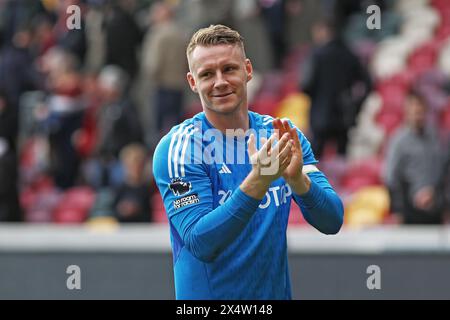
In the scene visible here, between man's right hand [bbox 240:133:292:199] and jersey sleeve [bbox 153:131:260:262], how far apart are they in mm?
42

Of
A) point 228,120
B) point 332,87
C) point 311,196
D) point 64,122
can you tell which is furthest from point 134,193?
Answer: point 311,196

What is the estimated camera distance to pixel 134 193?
11.3m

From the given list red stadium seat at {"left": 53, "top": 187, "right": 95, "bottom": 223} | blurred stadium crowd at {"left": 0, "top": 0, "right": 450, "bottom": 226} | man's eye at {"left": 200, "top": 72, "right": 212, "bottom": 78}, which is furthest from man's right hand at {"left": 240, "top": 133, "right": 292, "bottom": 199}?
red stadium seat at {"left": 53, "top": 187, "right": 95, "bottom": 223}

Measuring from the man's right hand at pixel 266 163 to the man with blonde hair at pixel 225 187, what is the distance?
8 centimetres

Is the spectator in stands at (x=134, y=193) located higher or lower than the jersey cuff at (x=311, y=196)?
higher

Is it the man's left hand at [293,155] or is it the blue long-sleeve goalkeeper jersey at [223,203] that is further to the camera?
the blue long-sleeve goalkeeper jersey at [223,203]

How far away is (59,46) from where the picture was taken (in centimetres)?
1541

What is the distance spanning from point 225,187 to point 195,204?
0.18 m

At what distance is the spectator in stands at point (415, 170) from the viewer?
10.1m

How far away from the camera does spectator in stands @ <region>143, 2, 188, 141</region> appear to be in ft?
43.5

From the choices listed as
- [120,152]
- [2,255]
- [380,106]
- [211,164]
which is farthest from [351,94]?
[211,164]
